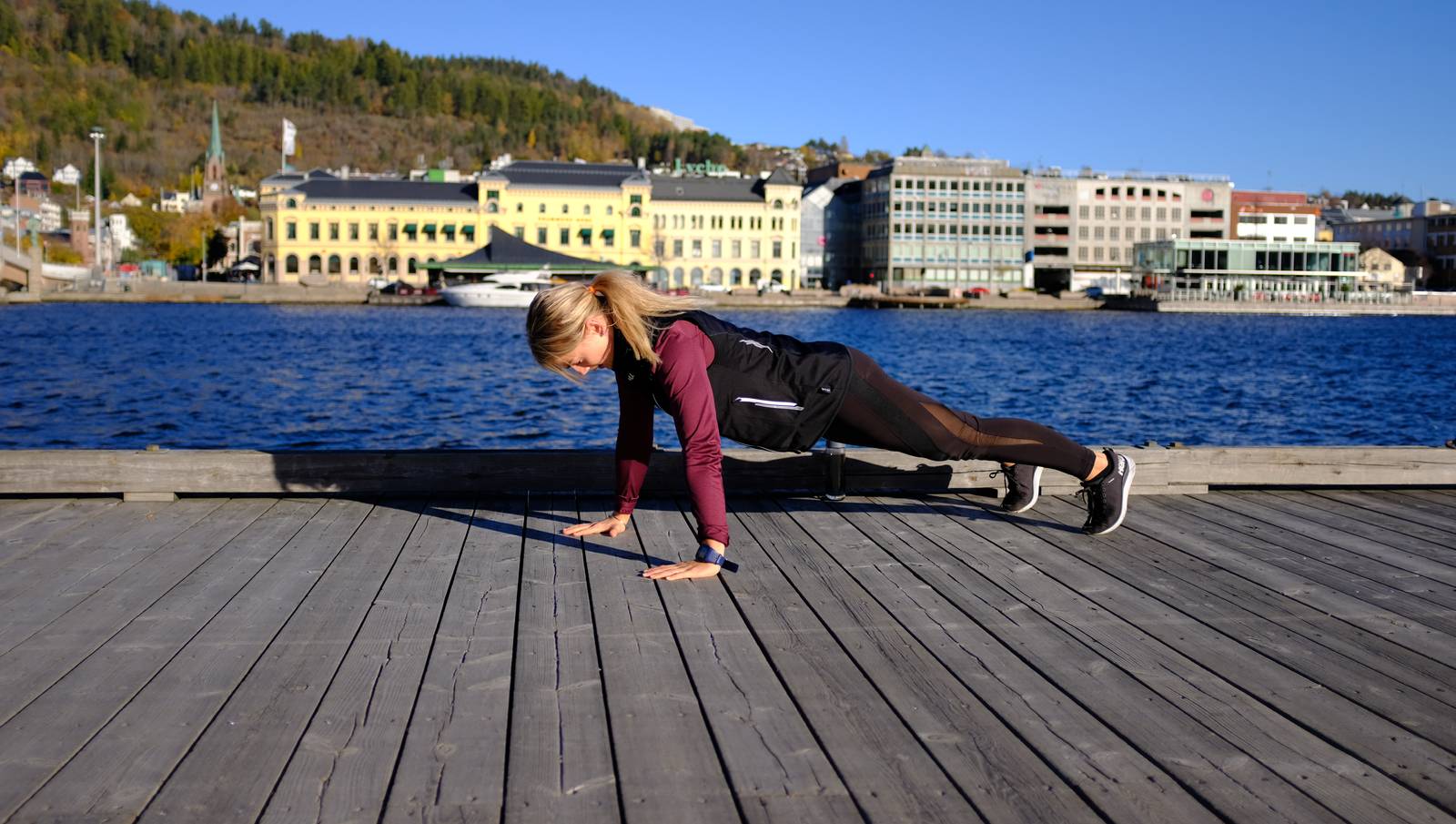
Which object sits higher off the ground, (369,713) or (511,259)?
(511,259)

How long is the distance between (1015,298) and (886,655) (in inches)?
3213

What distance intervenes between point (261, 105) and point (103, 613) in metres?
180

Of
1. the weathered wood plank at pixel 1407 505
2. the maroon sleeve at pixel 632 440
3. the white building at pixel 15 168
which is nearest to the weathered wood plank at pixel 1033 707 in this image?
the maroon sleeve at pixel 632 440

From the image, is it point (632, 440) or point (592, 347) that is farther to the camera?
point (632, 440)

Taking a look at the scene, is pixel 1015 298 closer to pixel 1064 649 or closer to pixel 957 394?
pixel 957 394

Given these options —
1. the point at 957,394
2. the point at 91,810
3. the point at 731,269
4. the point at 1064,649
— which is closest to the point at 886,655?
the point at 1064,649

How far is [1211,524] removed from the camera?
188 inches

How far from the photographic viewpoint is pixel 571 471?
5.35 metres

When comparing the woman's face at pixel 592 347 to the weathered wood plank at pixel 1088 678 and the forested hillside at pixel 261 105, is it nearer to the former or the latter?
the weathered wood plank at pixel 1088 678

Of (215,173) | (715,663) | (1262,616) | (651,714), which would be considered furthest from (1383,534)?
(215,173)

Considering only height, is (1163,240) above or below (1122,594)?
above

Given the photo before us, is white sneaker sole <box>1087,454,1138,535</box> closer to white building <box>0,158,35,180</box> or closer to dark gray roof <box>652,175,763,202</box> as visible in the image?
dark gray roof <box>652,175,763,202</box>

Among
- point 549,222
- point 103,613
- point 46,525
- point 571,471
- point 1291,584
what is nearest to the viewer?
point 103,613

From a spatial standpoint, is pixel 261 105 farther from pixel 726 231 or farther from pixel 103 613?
pixel 103 613
